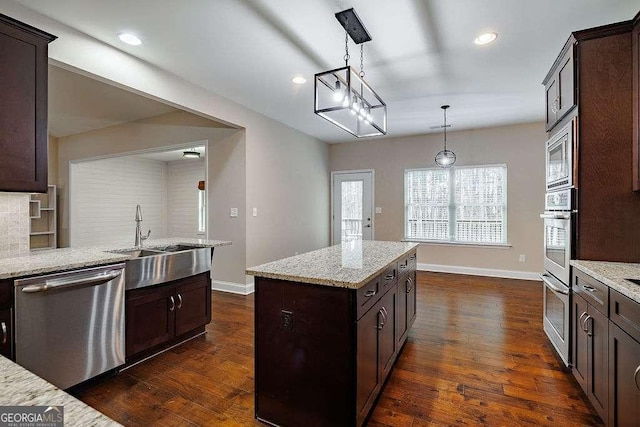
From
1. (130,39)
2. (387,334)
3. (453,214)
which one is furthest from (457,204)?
(130,39)

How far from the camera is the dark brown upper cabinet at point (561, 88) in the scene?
7.36 ft

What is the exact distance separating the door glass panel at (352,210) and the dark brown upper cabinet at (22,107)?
524cm

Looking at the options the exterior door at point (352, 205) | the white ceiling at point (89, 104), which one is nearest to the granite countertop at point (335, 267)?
the white ceiling at point (89, 104)

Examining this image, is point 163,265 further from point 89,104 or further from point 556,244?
point 89,104

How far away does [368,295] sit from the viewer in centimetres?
177

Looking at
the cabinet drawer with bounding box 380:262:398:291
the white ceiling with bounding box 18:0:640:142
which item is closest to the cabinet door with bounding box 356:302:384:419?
the cabinet drawer with bounding box 380:262:398:291

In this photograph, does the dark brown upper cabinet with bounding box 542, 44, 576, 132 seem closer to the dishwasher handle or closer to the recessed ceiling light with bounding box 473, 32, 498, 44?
the recessed ceiling light with bounding box 473, 32, 498, 44

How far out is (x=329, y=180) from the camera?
698cm

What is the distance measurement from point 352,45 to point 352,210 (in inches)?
167

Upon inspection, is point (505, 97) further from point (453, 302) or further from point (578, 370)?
point (578, 370)

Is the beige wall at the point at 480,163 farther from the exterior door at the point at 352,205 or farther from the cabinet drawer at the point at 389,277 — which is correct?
the cabinet drawer at the point at 389,277

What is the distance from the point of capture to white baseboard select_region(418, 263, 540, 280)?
5.39 m

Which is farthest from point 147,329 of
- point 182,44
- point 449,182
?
point 449,182

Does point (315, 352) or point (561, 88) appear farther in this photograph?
point (561, 88)
